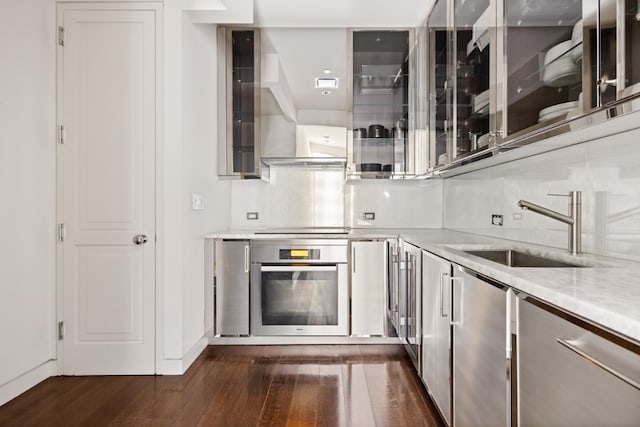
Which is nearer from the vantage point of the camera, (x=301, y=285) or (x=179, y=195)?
(x=179, y=195)

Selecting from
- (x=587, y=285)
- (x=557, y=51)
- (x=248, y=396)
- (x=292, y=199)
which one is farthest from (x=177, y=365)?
(x=557, y=51)

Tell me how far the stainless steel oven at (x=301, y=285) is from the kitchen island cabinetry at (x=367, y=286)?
0.24ft

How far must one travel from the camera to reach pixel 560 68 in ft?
4.29

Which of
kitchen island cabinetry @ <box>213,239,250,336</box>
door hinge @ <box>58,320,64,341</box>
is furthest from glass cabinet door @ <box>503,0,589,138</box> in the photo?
door hinge @ <box>58,320,64,341</box>

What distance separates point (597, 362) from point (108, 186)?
2.81 meters

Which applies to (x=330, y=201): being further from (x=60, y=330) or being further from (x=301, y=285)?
(x=60, y=330)

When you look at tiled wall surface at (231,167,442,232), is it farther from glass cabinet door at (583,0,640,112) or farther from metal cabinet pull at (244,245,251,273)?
glass cabinet door at (583,0,640,112)

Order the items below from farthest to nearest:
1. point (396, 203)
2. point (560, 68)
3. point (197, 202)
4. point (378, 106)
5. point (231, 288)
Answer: point (396, 203) → point (378, 106) → point (231, 288) → point (197, 202) → point (560, 68)

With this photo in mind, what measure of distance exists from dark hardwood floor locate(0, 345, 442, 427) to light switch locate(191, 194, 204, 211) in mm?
1151

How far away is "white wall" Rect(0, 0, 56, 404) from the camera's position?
2.23 m

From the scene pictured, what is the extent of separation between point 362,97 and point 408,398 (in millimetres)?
2387

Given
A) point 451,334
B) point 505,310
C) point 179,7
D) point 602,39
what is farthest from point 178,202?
point 602,39

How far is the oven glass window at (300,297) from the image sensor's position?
311 cm

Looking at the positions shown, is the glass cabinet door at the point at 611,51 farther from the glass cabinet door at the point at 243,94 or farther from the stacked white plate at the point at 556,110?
the glass cabinet door at the point at 243,94
